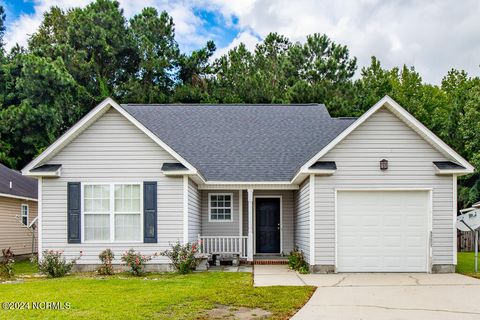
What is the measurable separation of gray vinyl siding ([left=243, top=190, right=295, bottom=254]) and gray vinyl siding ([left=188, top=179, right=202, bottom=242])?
1.75 metres

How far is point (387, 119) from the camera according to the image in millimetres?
14555

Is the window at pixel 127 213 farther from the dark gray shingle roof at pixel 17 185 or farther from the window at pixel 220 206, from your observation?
the dark gray shingle roof at pixel 17 185

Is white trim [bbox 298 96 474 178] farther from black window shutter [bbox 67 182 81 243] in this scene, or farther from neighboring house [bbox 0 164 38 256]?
neighboring house [bbox 0 164 38 256]

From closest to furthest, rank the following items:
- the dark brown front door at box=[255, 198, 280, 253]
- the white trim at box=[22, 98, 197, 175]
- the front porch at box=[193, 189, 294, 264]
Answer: the white trim at box=[22, 98, 197, 175] < the front porch at box=[193, 189, 294, 264] < the dark brown front door at box=[255, 198, 280, 253]

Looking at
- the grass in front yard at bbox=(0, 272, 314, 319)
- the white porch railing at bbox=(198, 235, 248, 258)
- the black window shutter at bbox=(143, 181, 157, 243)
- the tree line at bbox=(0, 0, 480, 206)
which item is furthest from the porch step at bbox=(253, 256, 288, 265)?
the tree line at bbox=(0, 0, 480, 206)

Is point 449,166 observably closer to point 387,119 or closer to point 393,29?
point 387,119

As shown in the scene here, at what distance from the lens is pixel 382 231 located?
14.6 meters

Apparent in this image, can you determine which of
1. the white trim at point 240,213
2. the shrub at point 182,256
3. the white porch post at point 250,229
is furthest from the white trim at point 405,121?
the white trim at point 240,213

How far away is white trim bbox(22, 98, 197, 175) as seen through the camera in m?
14.6

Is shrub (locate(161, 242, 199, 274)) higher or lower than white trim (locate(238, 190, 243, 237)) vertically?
lower

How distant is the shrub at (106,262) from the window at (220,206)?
4.86 meters

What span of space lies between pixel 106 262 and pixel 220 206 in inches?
213

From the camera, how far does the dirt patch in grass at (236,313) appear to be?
8.44m

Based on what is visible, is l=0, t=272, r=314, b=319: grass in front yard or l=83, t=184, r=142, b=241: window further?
l=83, t=184, r=142, b=241: window
